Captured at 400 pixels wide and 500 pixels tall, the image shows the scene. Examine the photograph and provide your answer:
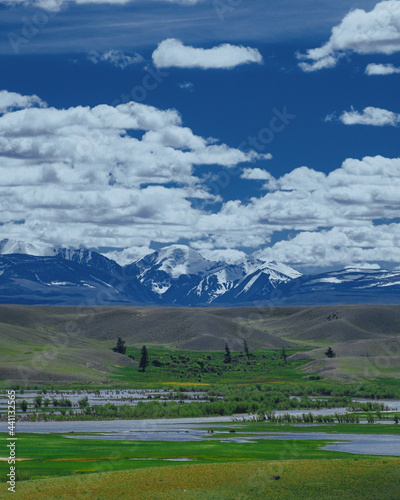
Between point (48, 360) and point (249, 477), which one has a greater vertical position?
point (48, 360)

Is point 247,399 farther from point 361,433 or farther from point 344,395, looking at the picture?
point 361,433

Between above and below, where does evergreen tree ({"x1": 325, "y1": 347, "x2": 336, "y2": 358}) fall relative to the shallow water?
above

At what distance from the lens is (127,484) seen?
1630 inches

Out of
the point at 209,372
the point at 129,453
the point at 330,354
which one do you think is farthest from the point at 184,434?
the point at 330,354

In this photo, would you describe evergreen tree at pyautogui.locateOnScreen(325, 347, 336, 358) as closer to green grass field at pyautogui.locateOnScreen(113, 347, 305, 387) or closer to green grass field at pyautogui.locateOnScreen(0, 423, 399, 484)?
green grass field at pyautogui.locateOnScreen(113, 347, 305, 387)

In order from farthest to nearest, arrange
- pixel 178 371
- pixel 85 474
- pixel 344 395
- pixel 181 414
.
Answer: pixel 178 371 < pixel 344 395 < pixel 181 414 < pixel 85 474

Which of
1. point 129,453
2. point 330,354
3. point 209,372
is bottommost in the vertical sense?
point 129,453

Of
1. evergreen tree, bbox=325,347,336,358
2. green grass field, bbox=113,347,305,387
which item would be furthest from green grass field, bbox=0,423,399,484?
evergreen tree, bbox=325,347,336,358

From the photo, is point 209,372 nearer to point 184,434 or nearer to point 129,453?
point 184,434

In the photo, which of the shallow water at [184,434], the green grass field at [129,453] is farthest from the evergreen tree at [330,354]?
the green grass field at [129,453]

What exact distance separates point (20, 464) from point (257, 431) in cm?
2756

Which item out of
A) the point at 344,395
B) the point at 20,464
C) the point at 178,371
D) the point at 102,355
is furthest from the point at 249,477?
the point at 102,355

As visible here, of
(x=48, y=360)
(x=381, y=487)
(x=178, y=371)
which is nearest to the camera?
(x=381, y=487)

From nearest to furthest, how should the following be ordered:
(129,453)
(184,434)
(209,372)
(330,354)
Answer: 1. (129,453)
2. (184,434)
3. (209,372)
4. (330,354)
